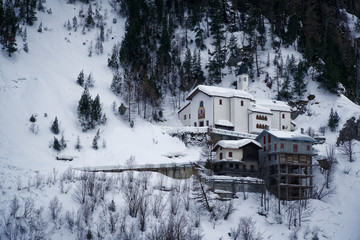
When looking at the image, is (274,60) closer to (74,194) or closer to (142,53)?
(142,53)

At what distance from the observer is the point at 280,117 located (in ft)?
226

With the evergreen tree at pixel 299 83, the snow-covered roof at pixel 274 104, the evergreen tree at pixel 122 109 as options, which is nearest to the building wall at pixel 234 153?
the snow-covered roof at pixel 274 104

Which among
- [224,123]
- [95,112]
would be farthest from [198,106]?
[95,112]

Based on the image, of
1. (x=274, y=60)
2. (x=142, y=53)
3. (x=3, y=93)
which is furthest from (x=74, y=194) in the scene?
(x=274, y=60)

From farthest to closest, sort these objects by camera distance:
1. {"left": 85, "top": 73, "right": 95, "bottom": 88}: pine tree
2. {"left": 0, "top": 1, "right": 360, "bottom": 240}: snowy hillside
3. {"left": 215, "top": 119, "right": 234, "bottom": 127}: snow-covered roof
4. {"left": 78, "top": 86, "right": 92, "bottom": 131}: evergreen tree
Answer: {"left": 85, "top": 73, "right": 95, "bottom": 88}: pine tree, {"left": 215, "top": 119, "right": 234, "bottom": 127}: snow-covered roof, {"left": 78, "top": 86, "right": 92, "bottom": 131}: evergreen tree, {"left": 0, "top": 1, "right": 360, "bottom": 240}: snowy hillside

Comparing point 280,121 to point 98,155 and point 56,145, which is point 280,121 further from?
point 56,145

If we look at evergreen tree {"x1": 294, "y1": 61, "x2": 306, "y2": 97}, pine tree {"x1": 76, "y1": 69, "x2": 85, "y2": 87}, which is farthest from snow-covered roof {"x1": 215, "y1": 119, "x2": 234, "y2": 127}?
pine tree {"x1": 76, "y1": 69, "x2": 85, "y2": 87}

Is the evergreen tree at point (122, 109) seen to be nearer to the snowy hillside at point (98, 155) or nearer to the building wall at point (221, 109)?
the snowy hillside at point (98, 155)

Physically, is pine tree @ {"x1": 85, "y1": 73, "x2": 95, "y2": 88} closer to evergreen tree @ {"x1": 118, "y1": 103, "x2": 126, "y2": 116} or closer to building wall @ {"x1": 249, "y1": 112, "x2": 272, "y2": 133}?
evergreen tree @ {"x1": 118, "y1": 103, "x2": 126, "y2": 116}

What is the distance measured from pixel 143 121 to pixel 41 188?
1093 inches

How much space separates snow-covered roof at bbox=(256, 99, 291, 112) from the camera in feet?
225

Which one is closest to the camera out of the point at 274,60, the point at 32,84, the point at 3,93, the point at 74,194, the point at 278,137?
the point at 74,194

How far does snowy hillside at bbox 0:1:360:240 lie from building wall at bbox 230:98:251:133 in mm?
11165

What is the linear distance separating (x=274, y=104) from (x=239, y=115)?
28.6 feet
